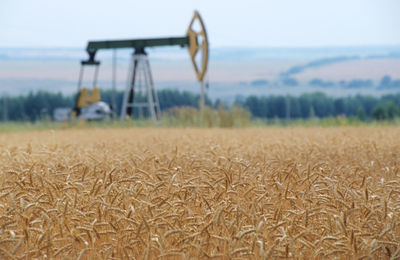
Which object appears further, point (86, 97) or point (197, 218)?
point (86, 97)

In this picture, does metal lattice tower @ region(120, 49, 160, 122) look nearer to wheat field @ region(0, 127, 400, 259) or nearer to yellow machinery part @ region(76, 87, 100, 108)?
yellow machinery part @ region(76, 87, 100, 108)

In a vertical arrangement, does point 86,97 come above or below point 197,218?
above

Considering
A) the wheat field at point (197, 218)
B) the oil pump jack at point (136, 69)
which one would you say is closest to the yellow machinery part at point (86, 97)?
the oil pump jack at point (136, 69)

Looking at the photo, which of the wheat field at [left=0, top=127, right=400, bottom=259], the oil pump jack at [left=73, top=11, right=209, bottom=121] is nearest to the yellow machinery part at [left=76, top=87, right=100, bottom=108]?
the oil pump jack at [left=73, top=11, right=209, bottom=121]

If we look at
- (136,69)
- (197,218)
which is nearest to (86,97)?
(136,69)

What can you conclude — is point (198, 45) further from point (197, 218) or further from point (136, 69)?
point (197, 218)

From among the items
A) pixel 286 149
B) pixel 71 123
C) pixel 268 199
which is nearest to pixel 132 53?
pixel 71 123

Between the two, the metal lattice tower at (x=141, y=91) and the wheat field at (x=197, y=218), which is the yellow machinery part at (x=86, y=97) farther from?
the wheat field at (x=197, y=218)

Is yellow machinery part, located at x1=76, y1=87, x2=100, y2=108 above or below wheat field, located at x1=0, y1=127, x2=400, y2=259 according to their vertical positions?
above

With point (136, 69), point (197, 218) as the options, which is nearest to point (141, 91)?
point (136, 69)

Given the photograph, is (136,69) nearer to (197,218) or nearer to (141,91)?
(141,91)

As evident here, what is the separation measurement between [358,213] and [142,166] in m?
2.14

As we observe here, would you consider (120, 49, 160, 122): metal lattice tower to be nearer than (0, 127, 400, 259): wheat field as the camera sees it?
No

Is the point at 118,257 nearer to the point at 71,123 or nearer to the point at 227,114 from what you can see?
the point at 227,114
